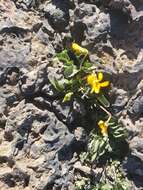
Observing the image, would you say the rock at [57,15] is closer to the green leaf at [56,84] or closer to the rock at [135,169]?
the green leaf at [56,84]

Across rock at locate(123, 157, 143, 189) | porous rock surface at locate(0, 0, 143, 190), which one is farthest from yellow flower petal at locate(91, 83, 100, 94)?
rock at locate(123, 157, 143, 189)

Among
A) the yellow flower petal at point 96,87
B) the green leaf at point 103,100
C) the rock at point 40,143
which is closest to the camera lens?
the rock at point 40,143

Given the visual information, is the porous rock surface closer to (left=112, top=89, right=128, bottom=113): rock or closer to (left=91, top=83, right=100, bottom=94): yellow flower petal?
(left=112, top=89, right=128, bottom=113): rock

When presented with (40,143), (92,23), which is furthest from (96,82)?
(40,143)

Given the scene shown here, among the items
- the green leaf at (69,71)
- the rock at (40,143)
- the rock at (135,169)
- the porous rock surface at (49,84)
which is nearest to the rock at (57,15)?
the porous rock surface at (49,84)

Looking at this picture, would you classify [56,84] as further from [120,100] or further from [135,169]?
[135,169]

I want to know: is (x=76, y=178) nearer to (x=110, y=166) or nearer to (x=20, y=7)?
(x=110, y=166)
